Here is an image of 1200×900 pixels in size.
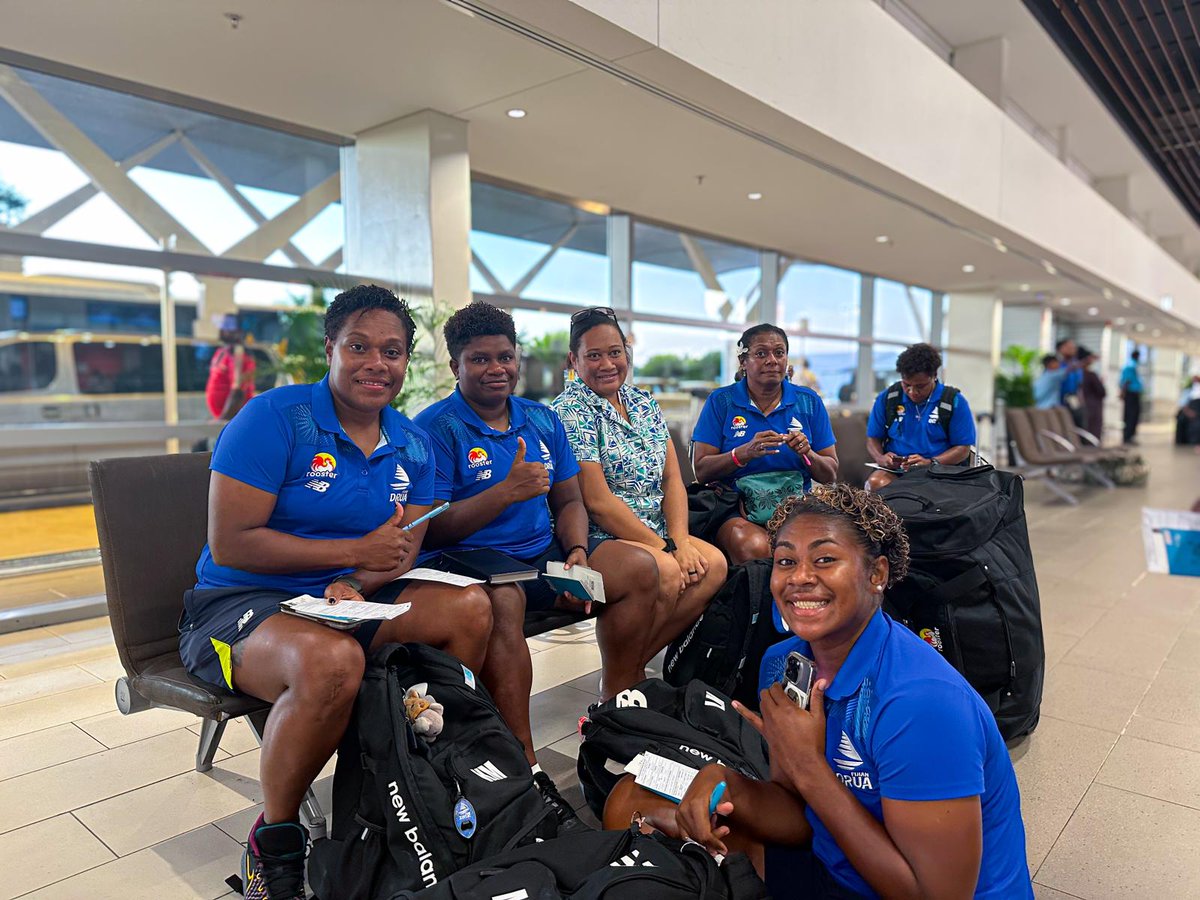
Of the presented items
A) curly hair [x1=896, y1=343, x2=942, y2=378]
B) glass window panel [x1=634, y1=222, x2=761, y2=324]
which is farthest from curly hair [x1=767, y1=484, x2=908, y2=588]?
glass window panel [x1=634, y1=222, x2=761, y2=324]

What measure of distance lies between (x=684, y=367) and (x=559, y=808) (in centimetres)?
815

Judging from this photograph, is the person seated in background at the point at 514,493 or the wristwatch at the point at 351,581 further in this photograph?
the person seated in background at the point at 514,493

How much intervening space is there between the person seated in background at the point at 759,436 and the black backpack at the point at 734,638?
47 centimetres

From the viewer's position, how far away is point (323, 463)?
77.9 inches

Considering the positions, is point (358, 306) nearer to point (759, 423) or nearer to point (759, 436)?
point (759, 436)

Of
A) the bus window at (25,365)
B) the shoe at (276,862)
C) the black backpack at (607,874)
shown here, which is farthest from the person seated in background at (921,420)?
the bus window at (25,365)

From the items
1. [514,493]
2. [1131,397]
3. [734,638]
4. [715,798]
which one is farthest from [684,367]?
[1131,397]

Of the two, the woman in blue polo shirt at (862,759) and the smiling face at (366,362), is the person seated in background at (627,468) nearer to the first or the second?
the smiling face at (366,362)

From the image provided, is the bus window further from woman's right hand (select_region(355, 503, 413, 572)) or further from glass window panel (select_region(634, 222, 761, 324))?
glass window panel (select_region(634, 222, 761, 324))

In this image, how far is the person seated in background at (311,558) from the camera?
1.69m

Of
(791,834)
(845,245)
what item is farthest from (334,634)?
(845,245)

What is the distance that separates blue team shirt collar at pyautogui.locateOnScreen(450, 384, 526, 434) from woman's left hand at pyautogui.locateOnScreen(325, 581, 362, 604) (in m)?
0.70

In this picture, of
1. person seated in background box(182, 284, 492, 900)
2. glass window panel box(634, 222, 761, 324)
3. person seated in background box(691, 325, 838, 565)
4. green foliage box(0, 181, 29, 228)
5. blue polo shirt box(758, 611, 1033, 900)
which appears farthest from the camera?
glass window panel box(634, 222, 761, 324)

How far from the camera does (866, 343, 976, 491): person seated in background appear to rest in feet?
14.2
